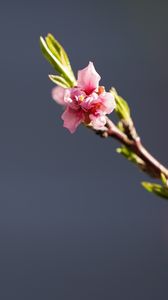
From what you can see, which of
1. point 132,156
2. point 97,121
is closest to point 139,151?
point 132,156

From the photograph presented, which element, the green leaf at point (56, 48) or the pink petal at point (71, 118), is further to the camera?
the green leaf at point (56, 48)

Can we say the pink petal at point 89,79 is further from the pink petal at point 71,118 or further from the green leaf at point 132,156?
the green leaf at point 132,156

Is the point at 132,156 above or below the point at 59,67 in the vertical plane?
below

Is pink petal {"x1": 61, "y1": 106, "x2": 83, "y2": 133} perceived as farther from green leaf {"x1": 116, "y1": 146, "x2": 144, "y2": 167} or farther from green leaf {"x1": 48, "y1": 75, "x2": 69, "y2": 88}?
green leaf {"x1": 116, "y1": 146, "x2": 144, "y2": 167}

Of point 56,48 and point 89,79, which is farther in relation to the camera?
point 56,48

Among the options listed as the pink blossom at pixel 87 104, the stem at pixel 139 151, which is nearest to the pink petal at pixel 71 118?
the pink blossom at pixel 87 104

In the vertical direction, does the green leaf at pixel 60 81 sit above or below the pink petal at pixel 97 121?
above

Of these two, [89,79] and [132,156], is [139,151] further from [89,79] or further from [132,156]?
[89,79]
